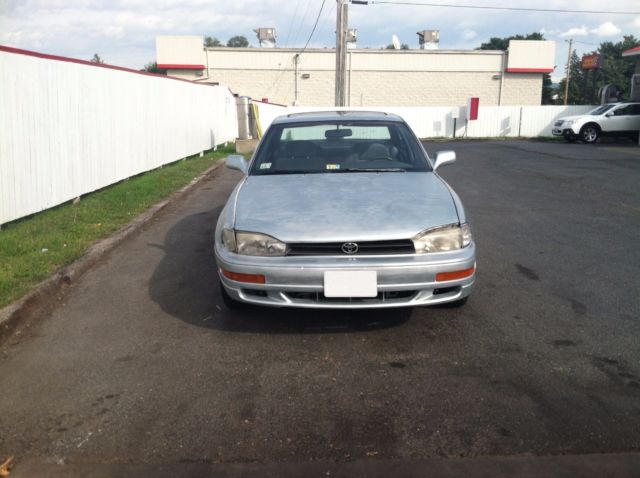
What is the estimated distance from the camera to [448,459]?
2768mm

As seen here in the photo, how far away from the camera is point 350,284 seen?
12.4 feet

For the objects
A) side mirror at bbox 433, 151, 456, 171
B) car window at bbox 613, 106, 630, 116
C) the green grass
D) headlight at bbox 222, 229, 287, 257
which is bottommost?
the green grass

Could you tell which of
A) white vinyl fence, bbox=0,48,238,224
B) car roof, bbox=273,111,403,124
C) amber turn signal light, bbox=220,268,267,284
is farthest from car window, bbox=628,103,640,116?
amber turn signal light, bbox=220,268,267,284

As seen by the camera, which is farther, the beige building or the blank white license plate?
the beige building

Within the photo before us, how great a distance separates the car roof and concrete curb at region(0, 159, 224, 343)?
7.32ft

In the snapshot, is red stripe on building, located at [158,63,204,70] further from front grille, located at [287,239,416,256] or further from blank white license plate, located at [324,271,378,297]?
blank white license plate, located at [324,271,378,297]

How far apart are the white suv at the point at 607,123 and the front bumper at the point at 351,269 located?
81.1ft

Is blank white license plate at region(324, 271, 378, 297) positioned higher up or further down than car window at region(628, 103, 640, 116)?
further down

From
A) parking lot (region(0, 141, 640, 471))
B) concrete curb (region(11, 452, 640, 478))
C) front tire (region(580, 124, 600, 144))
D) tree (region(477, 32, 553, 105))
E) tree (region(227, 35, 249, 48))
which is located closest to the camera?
concrete curb (region(11, 452, 640, 478))

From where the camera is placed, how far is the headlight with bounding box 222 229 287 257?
391cm

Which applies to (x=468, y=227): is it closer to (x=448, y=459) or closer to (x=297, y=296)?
(x=297, y=296)

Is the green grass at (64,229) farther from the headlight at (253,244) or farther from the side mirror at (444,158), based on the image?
the side mirror at (444,158)

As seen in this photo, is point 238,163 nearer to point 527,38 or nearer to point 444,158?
point 444,158

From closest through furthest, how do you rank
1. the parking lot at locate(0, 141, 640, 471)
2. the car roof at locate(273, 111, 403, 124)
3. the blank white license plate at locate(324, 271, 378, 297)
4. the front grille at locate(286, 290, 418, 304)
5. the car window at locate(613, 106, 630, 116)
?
the parking lot at locate(0, 141, 640, 471), the blank white license plate at locate(324, 271, 378, 297), the front grille at locate(286, 290, 418, 304), the car roof at locate(273, 111, 403, 124), the car window at locate(613, 106, 630, 116)
